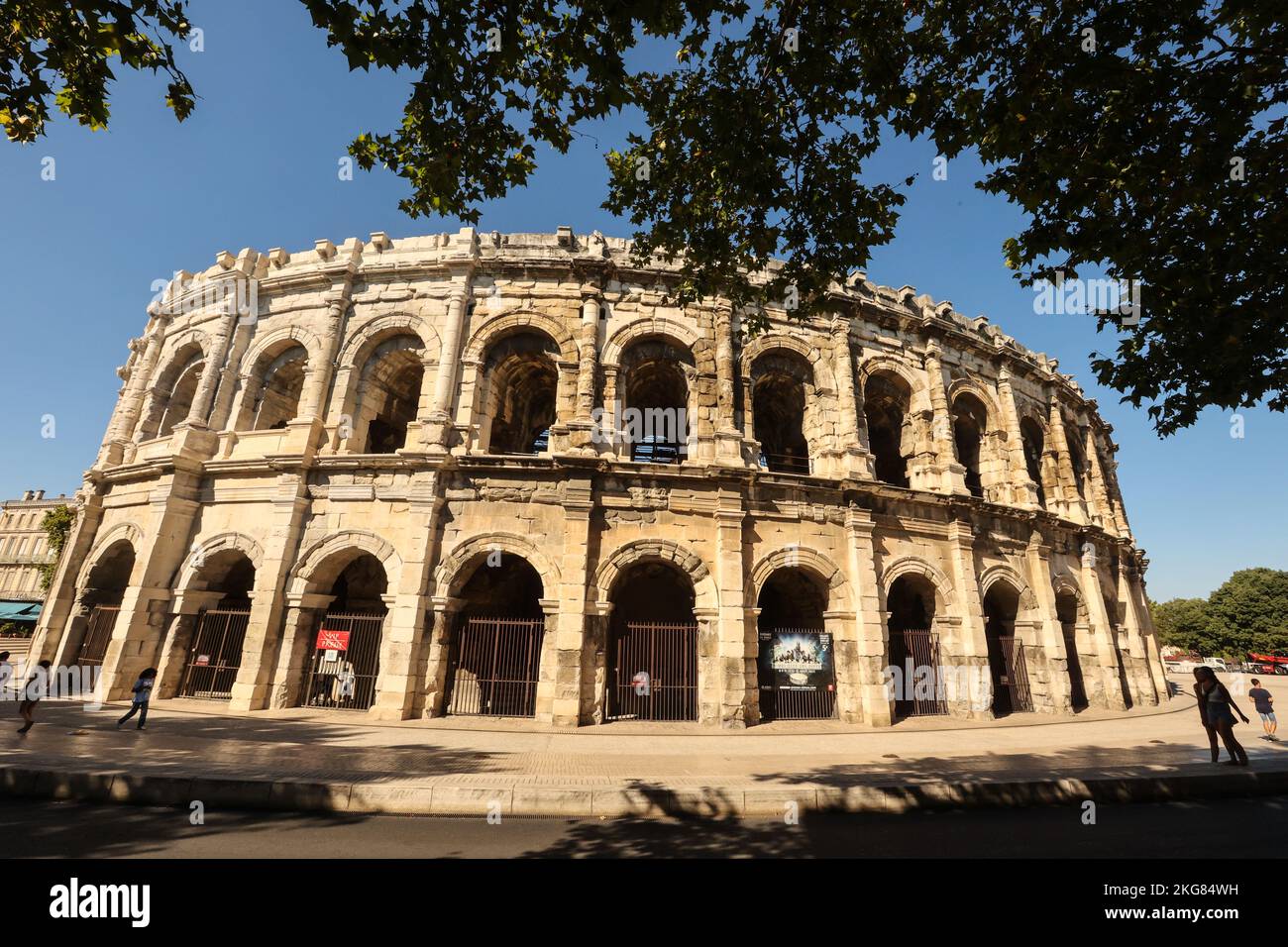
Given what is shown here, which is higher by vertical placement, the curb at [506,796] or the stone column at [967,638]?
the stone column at [967,638]

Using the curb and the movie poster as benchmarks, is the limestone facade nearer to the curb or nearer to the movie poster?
the movie poster

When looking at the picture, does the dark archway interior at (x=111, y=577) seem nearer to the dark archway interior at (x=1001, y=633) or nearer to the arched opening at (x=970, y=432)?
the dark archway interior at (x=1001, y=633)

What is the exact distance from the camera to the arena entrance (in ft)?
37.3

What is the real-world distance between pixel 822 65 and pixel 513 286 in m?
9.35

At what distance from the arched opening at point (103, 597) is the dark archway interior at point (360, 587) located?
4871 mm

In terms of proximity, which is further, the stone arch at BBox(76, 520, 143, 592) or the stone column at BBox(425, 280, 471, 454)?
the stone arch at BBox(76, 520, 143, 592)

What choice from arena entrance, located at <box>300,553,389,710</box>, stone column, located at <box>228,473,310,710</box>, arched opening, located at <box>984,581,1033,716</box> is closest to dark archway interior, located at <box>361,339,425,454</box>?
stone column, located at <box>228,473,310,710</box>

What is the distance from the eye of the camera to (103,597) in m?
13.5

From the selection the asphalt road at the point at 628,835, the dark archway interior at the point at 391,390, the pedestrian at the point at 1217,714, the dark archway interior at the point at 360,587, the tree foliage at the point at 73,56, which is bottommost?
the asphalt road at the point at 628,835

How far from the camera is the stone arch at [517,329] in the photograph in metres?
12.6

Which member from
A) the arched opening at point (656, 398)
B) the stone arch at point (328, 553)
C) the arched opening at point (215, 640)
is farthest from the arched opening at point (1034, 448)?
the arched opening at point (215, 640)

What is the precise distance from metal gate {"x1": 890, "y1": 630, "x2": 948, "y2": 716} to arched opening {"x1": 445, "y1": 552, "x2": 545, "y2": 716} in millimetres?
8652
